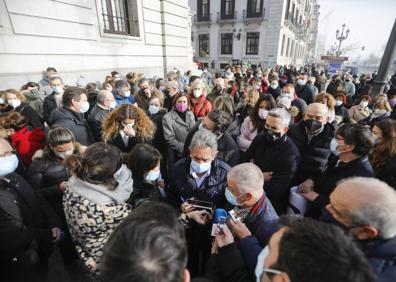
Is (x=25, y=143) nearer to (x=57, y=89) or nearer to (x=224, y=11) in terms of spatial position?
(x=57, y=89)

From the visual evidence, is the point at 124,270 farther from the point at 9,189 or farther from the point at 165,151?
the point at 165,151

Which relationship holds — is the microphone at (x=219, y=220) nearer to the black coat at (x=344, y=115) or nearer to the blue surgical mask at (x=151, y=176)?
the blue surgical mask at (x=151, y=176)

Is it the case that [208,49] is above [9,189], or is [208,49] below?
above

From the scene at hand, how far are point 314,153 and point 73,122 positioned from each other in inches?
140

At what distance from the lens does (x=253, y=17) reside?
25.9m

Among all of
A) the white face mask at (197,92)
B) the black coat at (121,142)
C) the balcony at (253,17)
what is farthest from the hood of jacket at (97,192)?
the balcony at (253,17)

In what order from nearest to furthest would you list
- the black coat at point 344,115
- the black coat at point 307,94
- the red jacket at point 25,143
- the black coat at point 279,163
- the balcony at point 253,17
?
the black coat at point 279,163
the red jacket at point 25,143
the black coat at point 344,115
the black coat at point 307,94
the balcony at point 253,17

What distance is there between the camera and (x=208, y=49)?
30.4 metres

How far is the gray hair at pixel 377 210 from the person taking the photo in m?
1.20

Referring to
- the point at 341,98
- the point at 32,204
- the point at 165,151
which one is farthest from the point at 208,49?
the point at 32,204

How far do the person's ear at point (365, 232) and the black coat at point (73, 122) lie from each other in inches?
139

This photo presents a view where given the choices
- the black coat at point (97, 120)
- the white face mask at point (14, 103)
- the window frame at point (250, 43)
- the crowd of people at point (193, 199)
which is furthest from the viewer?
the window frame at point (250, 43)

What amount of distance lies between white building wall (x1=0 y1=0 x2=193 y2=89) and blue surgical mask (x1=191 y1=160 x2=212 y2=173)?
19.9 feet

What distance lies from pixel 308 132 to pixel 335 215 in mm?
1874
